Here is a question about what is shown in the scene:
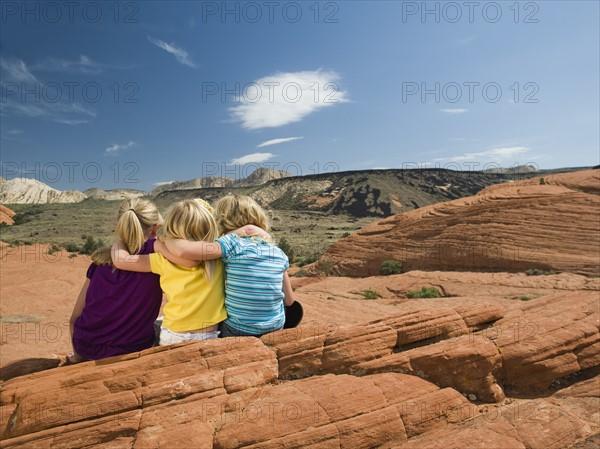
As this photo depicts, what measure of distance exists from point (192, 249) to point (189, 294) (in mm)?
501

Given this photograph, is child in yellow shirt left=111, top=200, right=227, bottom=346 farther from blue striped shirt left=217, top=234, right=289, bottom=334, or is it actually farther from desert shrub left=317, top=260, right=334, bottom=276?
desert shrub left=317, top=260, right=334, bottom=276

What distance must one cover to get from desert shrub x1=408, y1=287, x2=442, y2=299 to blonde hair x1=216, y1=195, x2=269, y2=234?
504 inches

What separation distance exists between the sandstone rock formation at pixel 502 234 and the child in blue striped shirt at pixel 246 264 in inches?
672

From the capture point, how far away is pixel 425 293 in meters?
15.8

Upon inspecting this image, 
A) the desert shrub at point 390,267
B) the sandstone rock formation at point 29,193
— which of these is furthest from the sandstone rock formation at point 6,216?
the sandstone rock formation at point 29,193

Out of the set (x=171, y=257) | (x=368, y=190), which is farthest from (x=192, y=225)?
(x=368, y=190)

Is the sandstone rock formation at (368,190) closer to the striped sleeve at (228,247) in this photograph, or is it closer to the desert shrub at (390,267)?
the desert shrub at (390,267)

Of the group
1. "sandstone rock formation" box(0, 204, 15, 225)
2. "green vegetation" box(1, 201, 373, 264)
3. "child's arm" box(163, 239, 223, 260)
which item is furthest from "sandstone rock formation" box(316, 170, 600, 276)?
"sandstone rock formation" box(0, 204, 15, 225)

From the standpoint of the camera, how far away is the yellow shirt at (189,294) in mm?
3953

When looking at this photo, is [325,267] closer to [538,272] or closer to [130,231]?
[538,272]

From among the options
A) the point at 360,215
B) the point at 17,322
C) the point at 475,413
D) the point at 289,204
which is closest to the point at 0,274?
the point at 17,322

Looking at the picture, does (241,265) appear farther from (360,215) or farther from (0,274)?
(360,215)

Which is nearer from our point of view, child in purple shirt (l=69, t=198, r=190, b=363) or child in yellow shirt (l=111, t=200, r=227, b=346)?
child in yellow shirt (l=111, t=200, r=227, b=346)

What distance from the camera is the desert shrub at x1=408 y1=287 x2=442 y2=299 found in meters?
15.6
